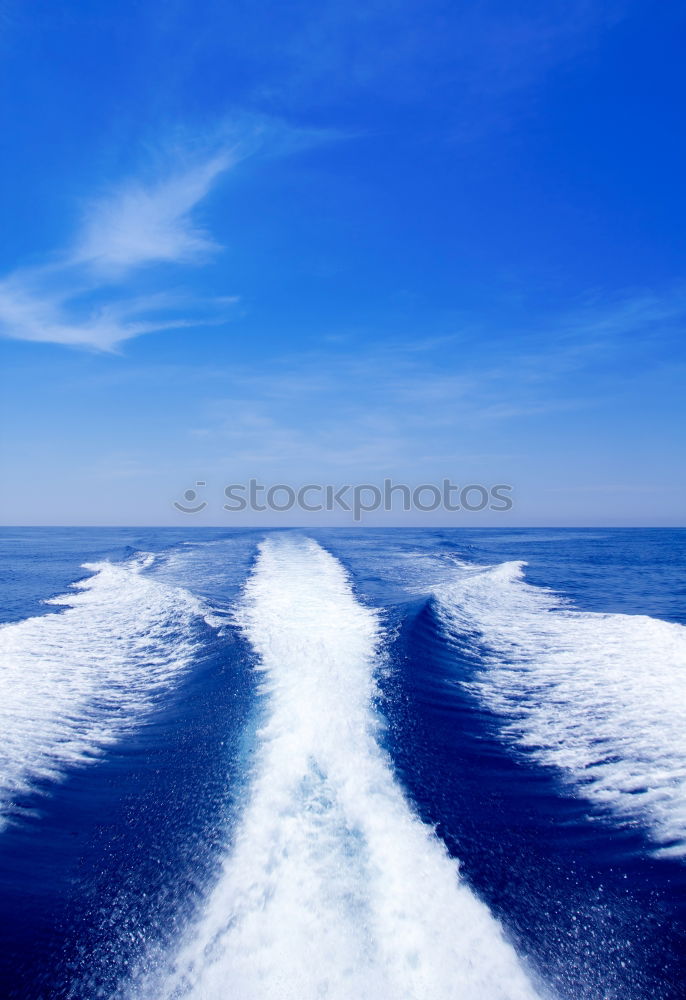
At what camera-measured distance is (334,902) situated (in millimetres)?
3715

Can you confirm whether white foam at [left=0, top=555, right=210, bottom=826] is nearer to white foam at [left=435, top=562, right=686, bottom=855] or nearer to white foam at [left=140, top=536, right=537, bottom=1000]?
white foam at [left=140, top=536, right=537, bottom=1000]

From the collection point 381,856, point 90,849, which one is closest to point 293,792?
point 381,856

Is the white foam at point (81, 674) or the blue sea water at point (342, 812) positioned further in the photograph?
the white foam at point (81, 674)

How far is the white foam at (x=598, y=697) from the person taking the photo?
17.3ft

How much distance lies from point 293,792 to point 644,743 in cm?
434

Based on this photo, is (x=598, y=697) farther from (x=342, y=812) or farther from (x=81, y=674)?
(x=81, y=674)

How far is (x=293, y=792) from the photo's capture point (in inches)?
198

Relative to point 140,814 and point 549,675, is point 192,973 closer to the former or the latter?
point 140,814

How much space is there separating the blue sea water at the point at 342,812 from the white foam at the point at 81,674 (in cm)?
5

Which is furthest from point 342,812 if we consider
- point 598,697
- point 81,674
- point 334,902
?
point 81,674

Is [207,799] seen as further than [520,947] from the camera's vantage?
Yes

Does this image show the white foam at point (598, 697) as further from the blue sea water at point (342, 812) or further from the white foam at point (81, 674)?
the white foam at point (81, 674)

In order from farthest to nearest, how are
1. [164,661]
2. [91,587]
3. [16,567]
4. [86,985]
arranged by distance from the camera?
[16,567] < [91,587] < [164,661] < [86,985]

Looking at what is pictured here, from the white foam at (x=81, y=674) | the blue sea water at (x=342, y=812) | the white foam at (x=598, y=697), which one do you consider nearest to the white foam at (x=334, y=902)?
the blue sea water at (x=342, y=812)
